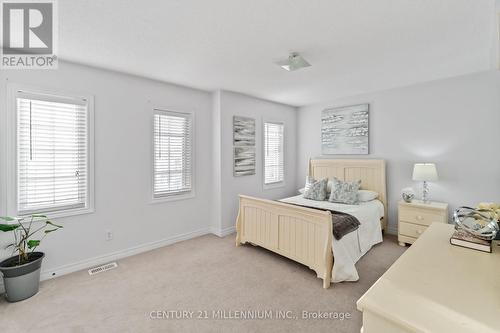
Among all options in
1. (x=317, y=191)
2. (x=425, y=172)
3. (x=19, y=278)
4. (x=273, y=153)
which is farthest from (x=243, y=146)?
(x=19, y=278)

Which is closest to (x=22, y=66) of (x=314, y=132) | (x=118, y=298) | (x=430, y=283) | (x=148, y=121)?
(x=148, y=121)

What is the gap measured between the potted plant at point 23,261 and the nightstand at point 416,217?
4.49m

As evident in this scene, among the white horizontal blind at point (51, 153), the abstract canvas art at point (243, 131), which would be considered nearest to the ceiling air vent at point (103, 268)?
the white horizontal blind at point (51, 153)

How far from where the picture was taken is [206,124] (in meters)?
3.97

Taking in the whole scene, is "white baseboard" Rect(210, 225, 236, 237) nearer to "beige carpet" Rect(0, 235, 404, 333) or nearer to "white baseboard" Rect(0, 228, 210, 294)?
"white baseboard" Rect(0, 228, 210, 294)

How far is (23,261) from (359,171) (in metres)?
4.76

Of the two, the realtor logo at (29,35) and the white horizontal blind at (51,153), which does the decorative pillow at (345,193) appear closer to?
the white horizontal blind at (51,153)

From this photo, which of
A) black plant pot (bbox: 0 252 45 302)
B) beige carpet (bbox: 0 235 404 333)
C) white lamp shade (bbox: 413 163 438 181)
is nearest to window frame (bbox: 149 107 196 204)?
beige carpet (bbox: 0 235 404 333)

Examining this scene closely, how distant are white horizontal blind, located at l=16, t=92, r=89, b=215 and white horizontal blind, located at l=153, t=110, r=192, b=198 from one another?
885 millimetres

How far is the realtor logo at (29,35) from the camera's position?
179 cm

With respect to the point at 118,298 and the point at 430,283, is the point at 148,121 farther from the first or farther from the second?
the point at 430,283

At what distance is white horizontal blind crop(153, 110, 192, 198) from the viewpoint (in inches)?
135

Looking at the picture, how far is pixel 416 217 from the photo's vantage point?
3.26 m

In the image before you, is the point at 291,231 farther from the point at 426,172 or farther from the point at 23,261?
the point at 23,261
